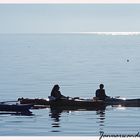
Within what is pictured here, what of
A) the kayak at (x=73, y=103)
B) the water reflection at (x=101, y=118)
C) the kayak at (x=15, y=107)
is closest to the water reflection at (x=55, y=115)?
the kayak at (x=73, y=103)

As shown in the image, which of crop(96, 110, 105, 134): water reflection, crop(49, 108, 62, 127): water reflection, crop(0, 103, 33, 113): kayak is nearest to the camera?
crop(96, 110, 105, 134): water reflection

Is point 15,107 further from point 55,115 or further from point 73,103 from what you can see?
point 73,103

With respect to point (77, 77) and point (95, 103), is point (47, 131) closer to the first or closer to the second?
point (95, 103)

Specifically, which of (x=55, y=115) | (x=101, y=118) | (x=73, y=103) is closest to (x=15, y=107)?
(x=55, y=115)

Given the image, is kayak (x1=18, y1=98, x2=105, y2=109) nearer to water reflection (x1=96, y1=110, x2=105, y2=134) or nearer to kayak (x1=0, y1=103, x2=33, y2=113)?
water reflection (x1=96, y1=110, x2=105, y2=134)

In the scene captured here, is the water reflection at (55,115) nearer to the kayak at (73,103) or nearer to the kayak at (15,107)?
the kayak at (73,103)

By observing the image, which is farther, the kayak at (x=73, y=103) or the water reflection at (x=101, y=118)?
the kayak at (x=73, y=103)

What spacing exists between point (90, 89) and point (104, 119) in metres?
15.3

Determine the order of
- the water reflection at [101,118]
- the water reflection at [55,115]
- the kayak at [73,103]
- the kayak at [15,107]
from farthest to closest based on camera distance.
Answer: the kayak at [73,103] < the kayak at [15,107] < the water reflection at [55,115] < the water reflection at [101,118]

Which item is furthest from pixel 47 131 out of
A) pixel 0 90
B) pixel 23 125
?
pixel 0 90

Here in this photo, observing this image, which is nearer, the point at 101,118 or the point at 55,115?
the point at 101,118

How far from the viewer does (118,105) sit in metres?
21.4

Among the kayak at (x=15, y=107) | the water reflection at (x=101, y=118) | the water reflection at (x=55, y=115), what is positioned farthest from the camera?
the kayak at (x=15, y=107)

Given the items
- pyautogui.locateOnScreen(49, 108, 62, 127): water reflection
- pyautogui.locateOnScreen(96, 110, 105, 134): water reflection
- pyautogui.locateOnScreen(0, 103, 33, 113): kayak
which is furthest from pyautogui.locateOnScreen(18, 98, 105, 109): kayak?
pyautogui.locateOnScreen(0, 103, 33, 113): kayak
